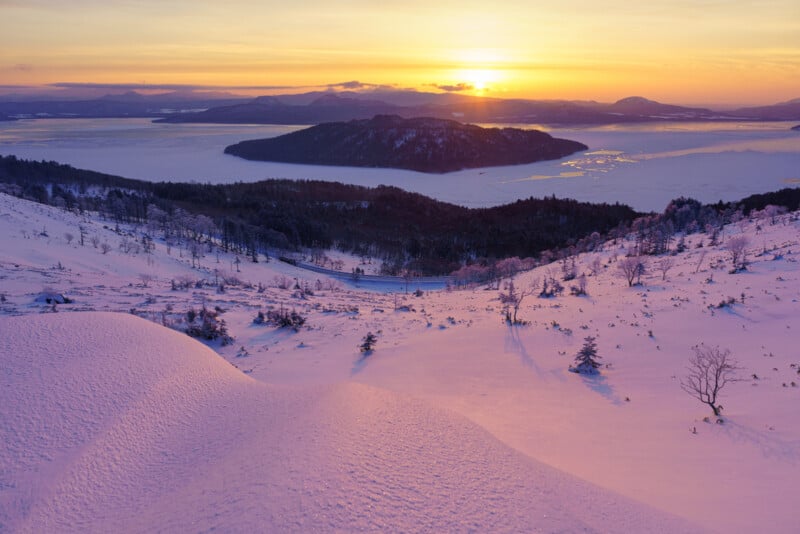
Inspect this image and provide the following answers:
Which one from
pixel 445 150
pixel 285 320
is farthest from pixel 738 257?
pixel 445 150

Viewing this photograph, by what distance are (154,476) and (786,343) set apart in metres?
15.4

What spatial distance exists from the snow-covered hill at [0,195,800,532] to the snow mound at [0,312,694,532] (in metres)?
0.03

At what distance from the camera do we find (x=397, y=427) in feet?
22.4

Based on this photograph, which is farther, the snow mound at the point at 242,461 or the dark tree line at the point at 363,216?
the dark tree line at the point at 363,216

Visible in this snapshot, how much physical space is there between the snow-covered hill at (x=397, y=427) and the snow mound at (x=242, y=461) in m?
0.03

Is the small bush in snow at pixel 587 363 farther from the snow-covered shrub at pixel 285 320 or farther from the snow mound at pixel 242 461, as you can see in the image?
the snow-covered shrub at pixel 285 320

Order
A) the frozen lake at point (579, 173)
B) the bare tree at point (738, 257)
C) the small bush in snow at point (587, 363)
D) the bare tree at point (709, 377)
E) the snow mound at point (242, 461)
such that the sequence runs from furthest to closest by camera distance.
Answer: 1. the frozen lake at point (579, 173)
2. the bare tree at point (738, 257)
3. the small bush in snow at point (587, 363)
4. the bare tree at point (709, 377)
5. the snow mound at point (242, 461)

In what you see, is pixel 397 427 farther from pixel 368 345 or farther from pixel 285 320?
pixel 285 320

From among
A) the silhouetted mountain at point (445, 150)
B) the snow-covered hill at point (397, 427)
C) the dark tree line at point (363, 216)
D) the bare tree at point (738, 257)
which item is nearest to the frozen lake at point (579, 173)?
the silhouetted mountain at point (445, 150)

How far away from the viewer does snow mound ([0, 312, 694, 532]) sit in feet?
17.0

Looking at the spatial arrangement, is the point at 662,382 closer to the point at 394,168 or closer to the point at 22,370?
the point at 22,370

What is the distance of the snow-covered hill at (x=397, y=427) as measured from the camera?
5.40 metres

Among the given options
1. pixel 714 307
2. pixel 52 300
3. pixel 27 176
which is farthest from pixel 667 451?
pixel 27 176

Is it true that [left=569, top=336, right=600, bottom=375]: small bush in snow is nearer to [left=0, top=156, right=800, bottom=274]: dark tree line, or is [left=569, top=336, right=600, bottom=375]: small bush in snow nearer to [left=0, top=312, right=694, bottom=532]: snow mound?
[left=0, top=312, right=694, bottom=532]: snow mound
